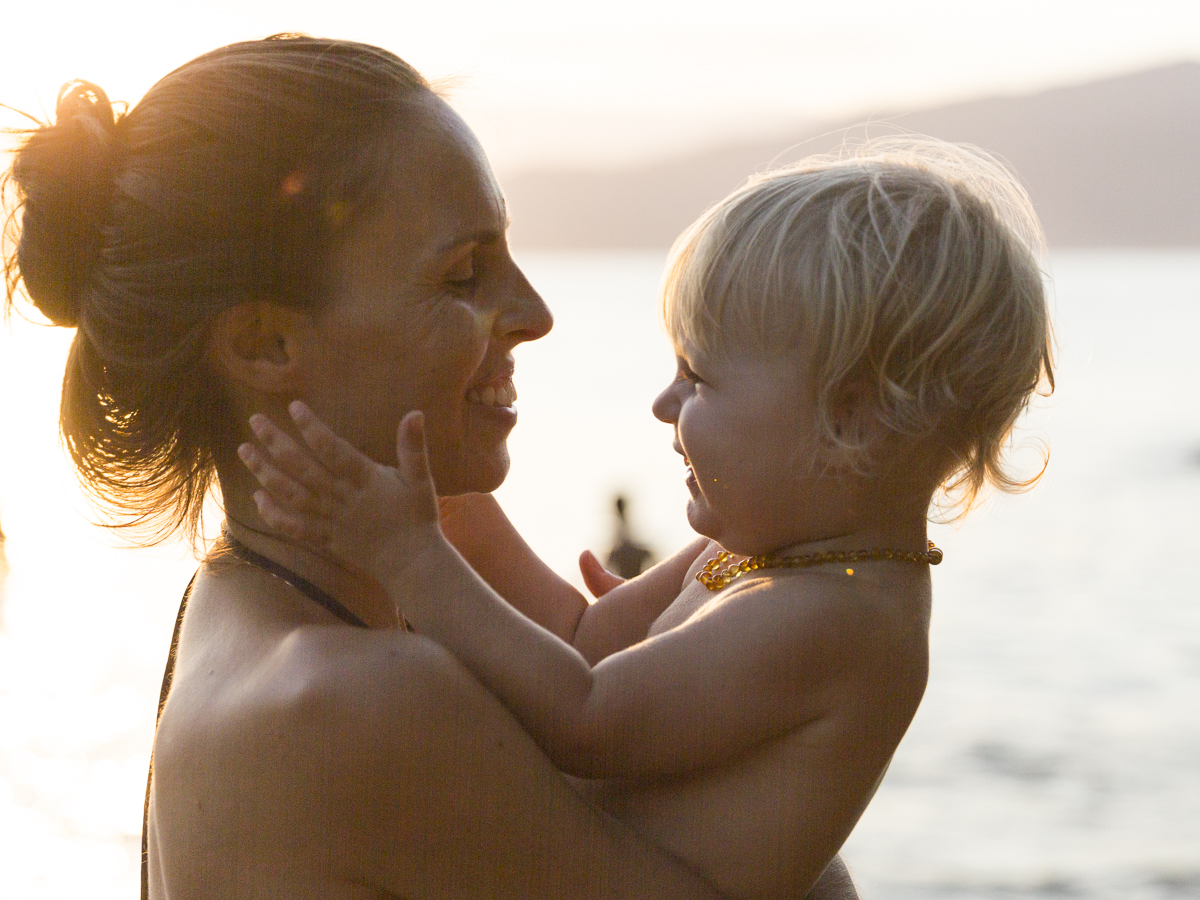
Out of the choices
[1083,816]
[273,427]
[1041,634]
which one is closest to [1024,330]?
[273,427]

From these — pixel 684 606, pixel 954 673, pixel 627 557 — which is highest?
pixel 684 606

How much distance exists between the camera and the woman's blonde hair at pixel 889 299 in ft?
5.08

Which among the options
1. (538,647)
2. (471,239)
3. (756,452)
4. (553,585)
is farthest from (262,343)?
(553,585)

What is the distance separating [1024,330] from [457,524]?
942 millimetres

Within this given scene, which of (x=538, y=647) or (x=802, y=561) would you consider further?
(x=802, y=561)

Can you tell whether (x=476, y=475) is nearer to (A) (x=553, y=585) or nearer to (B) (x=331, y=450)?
(B) (x=331, y=450)

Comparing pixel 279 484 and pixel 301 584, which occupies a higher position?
pixel 279 484

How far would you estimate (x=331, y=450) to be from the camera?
1406 millimetres

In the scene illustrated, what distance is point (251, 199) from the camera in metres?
1.45

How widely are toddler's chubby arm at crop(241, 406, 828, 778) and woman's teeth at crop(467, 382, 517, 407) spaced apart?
0.18 meters

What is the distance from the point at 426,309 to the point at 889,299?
584 mm

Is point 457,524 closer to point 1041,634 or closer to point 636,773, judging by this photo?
point 636,773

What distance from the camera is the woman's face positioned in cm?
148

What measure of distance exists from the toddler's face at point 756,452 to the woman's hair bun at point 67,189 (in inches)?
30.6
